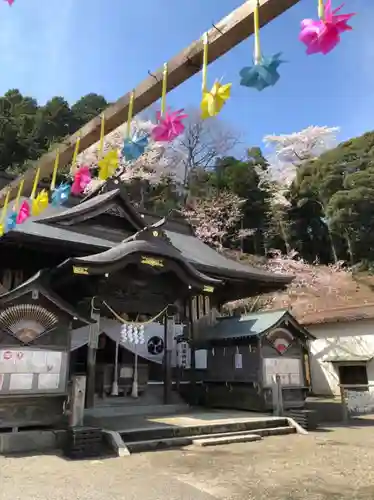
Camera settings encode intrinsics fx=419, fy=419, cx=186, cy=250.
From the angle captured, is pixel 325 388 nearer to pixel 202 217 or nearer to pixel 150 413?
pixel 150 413

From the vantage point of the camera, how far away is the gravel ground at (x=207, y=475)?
5.28 metres

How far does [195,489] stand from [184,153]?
129 feet

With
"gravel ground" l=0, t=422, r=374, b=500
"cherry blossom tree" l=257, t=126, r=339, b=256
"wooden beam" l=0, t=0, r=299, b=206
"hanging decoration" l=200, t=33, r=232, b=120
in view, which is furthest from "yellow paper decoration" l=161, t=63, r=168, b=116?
"cherry blossom tree" l=257, t=126, r=339, b=256

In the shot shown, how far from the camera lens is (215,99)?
156 inches

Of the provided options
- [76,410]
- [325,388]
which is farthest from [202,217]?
[76,410]

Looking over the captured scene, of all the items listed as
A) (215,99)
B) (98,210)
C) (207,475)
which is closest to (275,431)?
(207,475)

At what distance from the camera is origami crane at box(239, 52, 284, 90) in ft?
11.2

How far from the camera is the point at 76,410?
830 cm

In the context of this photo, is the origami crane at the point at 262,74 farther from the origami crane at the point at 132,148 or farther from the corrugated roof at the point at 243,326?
the corrugated roof at the point at 243,326

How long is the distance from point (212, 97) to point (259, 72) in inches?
25.1

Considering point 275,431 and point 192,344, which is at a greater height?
point 192,344

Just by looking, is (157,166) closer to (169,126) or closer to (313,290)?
(313,290)

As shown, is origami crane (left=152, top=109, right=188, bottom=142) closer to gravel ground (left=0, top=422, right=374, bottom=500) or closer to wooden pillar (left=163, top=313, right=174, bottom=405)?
gravel ground (left=0, top=422, right=374, bottom=500)

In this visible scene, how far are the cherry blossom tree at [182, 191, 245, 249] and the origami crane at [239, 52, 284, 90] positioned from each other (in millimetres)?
30234
